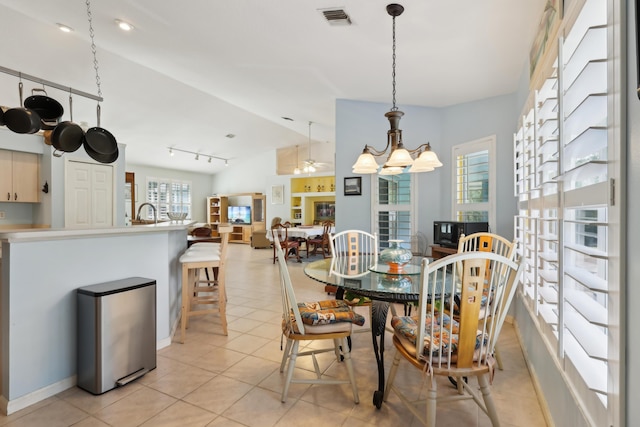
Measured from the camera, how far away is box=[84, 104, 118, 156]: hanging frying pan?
267 centimetres

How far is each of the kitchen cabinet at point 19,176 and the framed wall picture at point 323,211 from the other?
23.0ft

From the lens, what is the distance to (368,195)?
A: 463cm

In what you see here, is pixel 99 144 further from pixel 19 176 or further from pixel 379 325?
pixel 19 176

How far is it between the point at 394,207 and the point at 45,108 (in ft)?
13.3

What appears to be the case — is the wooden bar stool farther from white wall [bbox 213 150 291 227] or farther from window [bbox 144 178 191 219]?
window [bbox 144 178 191 219]

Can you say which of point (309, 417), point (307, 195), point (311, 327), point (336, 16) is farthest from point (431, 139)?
point (307, 195)

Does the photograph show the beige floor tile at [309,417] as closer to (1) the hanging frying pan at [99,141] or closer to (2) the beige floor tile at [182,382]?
(2) the beige floor tile at [182,382]

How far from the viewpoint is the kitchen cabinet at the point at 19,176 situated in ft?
14.5

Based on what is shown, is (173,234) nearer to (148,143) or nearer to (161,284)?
(161,284)

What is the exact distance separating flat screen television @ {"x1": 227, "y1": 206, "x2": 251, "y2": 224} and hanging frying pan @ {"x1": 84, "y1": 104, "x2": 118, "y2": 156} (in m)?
8.66

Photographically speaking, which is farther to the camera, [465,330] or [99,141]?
[99,141]

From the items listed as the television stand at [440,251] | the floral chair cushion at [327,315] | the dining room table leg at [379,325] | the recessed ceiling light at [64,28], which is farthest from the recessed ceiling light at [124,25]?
the television stand at [440,251]

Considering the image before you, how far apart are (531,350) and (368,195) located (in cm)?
280

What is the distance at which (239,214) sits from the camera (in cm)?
1158
